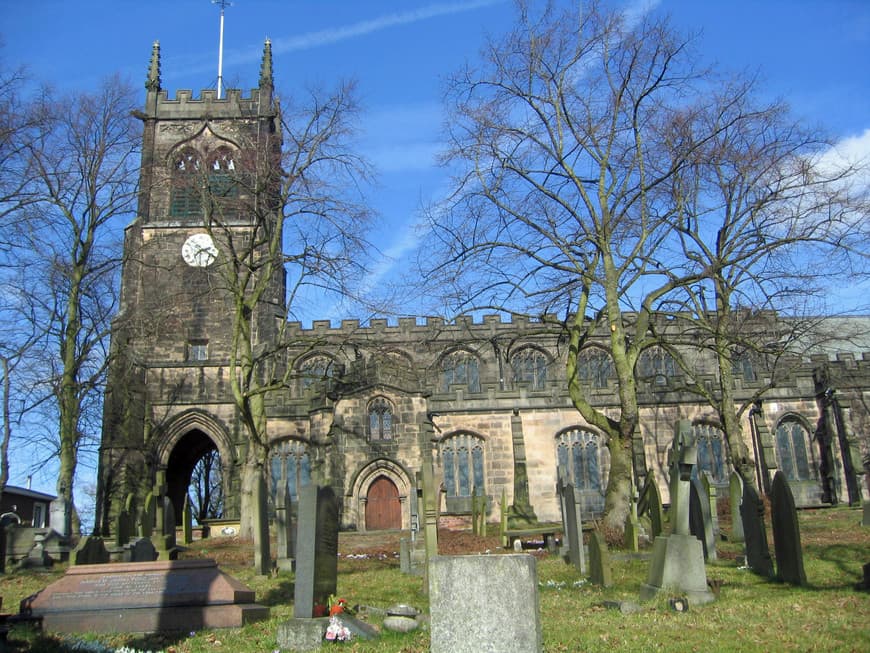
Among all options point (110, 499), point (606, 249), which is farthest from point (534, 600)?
point (110, 499)

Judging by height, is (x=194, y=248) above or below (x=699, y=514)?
above

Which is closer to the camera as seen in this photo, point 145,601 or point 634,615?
point 634,615

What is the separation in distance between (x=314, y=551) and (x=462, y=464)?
1998 centimetres

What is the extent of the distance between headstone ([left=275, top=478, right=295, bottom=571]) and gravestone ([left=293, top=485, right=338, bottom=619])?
14.6ft

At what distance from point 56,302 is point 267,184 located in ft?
20.5

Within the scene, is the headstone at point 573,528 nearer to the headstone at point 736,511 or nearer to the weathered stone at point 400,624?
the headstone at point 736,511

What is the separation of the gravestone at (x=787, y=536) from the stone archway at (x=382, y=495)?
640 inches

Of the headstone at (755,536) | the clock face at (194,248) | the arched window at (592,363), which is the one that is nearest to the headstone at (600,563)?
the headstone at (755,536)

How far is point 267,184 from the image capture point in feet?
71.8

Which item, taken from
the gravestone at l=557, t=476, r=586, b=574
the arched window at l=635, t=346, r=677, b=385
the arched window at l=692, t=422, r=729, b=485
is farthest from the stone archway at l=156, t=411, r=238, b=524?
the arched window at l=635, t=346, r=677, b=385

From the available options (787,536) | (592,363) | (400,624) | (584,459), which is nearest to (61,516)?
(400,624)

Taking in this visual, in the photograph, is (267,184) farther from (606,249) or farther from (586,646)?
(586,646)

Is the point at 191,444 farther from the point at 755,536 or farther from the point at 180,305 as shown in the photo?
the point at 755,536

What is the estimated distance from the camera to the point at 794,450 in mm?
29125
